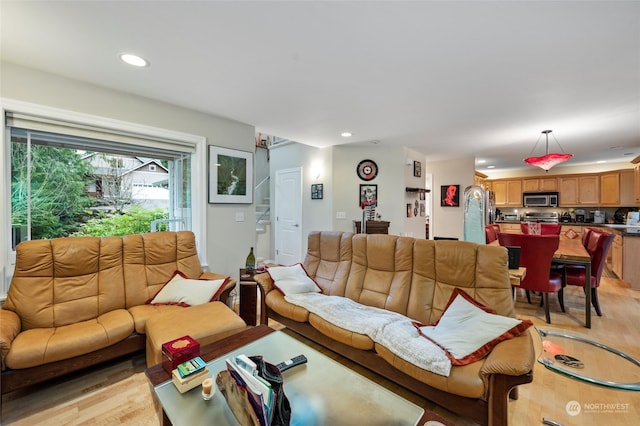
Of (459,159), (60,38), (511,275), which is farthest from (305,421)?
(459,159)

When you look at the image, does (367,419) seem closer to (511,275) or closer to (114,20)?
(511,275)

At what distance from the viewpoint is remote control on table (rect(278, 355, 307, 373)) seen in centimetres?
148

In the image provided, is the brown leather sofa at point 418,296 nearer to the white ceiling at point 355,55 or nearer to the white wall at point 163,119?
the white wall at point 163,119

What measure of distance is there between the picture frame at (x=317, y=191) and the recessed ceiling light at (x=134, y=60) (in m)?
3.34

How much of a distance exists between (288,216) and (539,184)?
6.84 metres

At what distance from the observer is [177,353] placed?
1443mm

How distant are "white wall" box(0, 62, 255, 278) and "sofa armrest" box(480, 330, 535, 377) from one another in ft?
9.82

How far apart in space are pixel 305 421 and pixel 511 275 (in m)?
1.86

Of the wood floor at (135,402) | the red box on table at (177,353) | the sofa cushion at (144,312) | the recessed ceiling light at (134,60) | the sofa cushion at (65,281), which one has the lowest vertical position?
the wood floor at (135,402)

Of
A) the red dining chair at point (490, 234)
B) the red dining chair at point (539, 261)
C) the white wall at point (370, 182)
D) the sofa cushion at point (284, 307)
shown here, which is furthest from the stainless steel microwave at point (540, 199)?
the sofa cushion at point (284, 307)

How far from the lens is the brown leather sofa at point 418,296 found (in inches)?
54.4

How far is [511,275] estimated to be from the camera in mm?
2084

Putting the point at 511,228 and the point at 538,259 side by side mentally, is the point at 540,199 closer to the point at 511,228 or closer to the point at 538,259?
the point at 511,228

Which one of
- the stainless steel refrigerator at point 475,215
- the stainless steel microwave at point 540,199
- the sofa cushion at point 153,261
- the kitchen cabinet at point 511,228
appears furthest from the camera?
the kitchen cabinet at point 511,228
